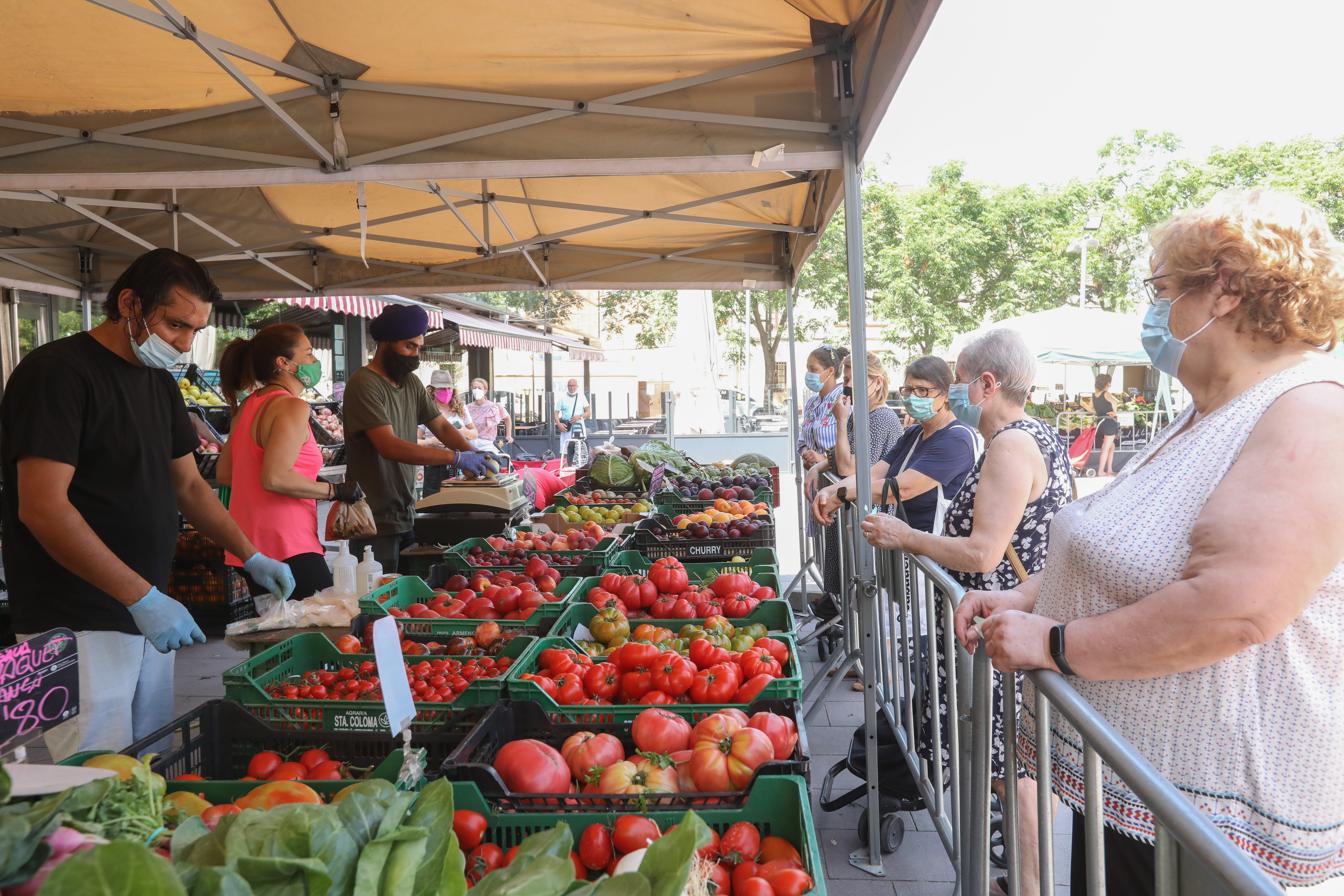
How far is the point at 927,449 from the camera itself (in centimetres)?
402

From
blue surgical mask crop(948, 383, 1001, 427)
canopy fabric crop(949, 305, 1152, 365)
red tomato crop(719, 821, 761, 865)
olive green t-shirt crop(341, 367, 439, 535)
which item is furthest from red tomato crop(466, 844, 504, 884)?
canopy fabric crop(949, 305, 1152, 365)

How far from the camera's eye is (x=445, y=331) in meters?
16.5

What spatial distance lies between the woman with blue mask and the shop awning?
11234 mm

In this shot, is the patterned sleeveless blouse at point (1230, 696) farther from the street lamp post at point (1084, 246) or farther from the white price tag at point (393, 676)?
the street lamp post at point (1084, 246)

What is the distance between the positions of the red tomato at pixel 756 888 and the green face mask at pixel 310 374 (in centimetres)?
352

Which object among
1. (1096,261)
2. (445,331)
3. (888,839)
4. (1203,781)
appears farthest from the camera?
(1096,261)

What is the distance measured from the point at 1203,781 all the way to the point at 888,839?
223 cm

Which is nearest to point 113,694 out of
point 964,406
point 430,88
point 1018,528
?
point 430,88

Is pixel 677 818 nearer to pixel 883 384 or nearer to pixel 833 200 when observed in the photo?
pixel 833 200

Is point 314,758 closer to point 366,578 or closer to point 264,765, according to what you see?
point 264,765

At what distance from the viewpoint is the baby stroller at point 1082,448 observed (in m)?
16.2

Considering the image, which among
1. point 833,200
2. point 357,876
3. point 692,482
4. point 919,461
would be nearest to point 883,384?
point 692,482

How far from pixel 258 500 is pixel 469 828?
2499 mm

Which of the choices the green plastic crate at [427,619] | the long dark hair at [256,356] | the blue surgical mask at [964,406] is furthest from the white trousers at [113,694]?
the blue surgical mask at [964,406]
